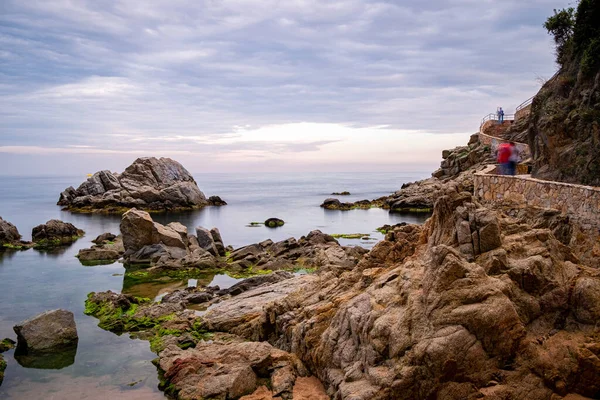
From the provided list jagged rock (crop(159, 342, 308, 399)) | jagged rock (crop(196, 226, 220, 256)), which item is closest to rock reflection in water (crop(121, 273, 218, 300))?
jagged rock (crop(196, 226, 220, 256))

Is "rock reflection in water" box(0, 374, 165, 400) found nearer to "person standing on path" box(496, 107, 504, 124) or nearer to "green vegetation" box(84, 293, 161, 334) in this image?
"green vegetation" box(84, 293, 161, 334)

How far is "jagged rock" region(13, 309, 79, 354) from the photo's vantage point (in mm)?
21016

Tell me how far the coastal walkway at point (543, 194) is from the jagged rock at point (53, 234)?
40651 mm

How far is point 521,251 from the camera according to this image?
48.5 feet

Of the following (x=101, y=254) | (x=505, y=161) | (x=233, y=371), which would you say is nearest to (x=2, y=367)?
(x=233, y=371)

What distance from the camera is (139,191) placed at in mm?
91000

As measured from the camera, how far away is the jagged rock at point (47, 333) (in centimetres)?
2102

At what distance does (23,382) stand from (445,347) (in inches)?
583

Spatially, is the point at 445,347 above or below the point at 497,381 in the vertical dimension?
above

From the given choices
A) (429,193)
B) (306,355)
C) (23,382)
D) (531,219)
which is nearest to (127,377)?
(23,382)

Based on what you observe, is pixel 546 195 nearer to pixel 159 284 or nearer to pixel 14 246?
pixel 159 284

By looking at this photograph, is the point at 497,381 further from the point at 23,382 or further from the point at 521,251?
the point at 23,382

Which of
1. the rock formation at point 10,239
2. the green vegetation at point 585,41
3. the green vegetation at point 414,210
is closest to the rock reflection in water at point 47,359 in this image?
the green vegetation at point 585,41

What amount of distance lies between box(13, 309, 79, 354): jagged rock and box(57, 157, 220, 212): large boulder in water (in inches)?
2610
